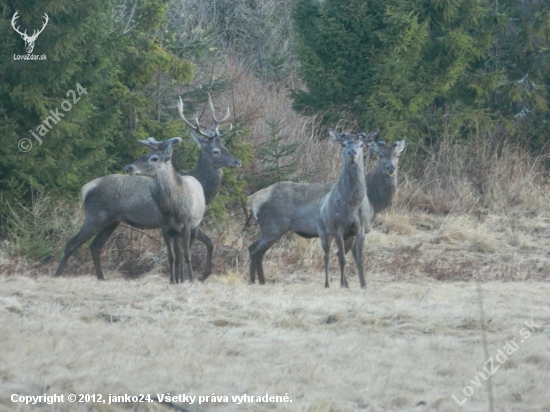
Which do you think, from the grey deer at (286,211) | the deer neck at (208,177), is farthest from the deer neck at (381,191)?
the deer neck at (208,177)

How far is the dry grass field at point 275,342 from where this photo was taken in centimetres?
704

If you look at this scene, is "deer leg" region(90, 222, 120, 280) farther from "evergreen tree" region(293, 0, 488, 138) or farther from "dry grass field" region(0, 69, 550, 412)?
"evergreen tree" region(293, 0, 488, 138)

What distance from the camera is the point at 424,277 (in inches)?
573

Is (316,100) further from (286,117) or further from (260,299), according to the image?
(260,299)

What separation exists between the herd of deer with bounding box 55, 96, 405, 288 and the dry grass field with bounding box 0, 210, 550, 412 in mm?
737

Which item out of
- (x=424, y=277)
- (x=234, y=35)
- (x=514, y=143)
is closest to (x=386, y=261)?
(x=424, y=277)

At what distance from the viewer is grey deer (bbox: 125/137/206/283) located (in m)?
12.4

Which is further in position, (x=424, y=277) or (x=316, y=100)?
(x=316, y=100)

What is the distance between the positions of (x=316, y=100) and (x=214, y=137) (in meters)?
6.77

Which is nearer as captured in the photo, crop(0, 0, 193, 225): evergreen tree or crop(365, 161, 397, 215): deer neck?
crop(365, 161, 397, 215): deer neck

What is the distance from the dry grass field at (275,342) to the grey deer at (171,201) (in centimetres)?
77

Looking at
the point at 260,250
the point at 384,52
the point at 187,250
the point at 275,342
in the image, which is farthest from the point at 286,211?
the point at 384,52

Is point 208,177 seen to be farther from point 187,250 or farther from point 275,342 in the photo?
point 275,342

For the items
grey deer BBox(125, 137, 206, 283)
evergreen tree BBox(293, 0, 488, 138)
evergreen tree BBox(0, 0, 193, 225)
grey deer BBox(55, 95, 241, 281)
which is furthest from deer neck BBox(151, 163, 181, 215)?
evergreen tree BBox(293, 0, 488, 138)
